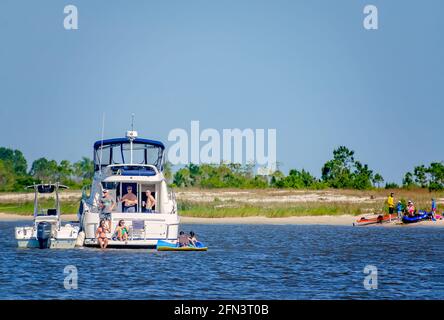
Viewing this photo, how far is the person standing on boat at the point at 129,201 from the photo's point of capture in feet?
153

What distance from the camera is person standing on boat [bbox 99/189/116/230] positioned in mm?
45156

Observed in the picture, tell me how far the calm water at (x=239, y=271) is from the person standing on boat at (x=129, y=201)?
6.91 feet

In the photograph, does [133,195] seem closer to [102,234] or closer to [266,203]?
[102,234]

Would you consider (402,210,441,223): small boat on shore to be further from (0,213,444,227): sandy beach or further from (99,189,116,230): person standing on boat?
(99,189,116,230): person standing on boat

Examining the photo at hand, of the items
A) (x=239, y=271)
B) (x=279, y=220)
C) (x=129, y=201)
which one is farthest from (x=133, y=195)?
(x=279, y=220)

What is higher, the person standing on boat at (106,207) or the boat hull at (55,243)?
the person standing on boat at (106,207)

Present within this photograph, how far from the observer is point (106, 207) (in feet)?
149

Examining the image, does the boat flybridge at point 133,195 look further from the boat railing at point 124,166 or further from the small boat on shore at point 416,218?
→ the small boat on shore at point 416,218

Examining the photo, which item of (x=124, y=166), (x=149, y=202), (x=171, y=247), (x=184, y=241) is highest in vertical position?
(x=124, y=166)

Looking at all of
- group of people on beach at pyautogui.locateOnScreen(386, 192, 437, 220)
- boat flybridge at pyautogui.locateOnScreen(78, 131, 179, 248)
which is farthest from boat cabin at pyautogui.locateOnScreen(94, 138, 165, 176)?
group of people on beach at pyautogui.locateOnScreen(386, 192, 437, 220)

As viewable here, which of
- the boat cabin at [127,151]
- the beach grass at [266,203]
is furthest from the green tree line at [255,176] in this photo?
the boat cabin at [127,151]

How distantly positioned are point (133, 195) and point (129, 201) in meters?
0.41
